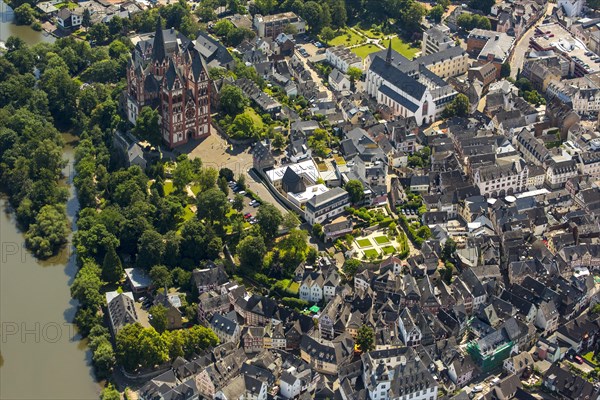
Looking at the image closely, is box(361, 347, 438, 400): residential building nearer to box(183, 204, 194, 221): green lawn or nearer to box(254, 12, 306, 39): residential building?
box(183, 204, 194, 221): green lawn

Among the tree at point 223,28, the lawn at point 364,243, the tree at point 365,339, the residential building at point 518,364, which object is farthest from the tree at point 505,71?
the tree at point 365,339

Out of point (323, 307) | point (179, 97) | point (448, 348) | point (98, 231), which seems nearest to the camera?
point (448, 348)

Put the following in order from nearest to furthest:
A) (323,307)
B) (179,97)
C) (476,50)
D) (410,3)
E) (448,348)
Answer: (448,348)
(323,307)
(179,97)
(476,50)
(410,3)

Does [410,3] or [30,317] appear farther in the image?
[410,3]

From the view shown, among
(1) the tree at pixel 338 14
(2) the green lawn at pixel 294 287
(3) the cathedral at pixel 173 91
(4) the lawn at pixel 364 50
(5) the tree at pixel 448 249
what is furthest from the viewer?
(1) the tree at pixel 338 14

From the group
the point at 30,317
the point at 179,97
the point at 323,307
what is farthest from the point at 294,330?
the point at 179,97

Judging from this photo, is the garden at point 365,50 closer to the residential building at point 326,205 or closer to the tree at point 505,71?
the tree at point 505,71

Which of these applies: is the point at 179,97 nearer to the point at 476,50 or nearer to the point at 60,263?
the point at 60,263
